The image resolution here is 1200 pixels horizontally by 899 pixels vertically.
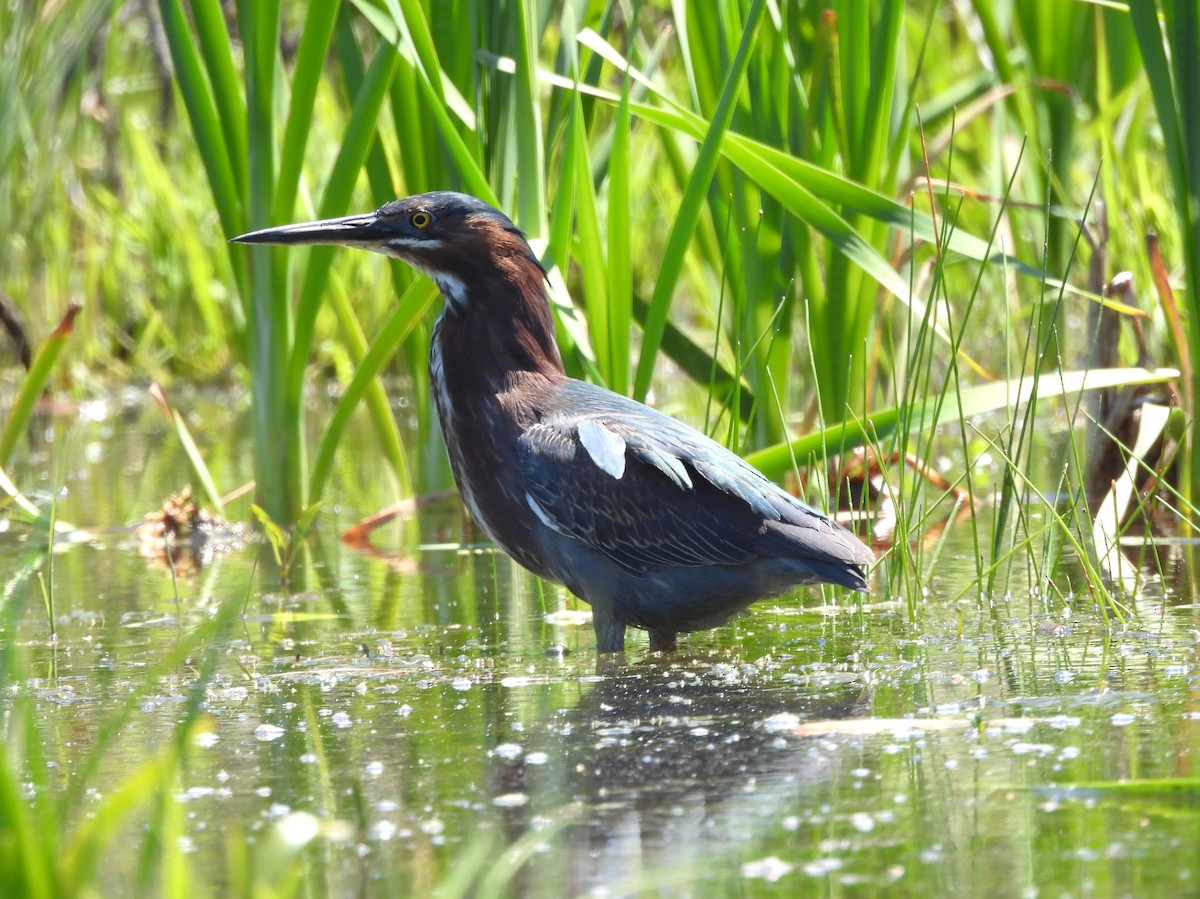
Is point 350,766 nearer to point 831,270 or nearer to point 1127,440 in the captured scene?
point 831,270

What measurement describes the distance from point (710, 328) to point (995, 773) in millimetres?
7503

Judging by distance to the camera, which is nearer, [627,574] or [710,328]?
[627,574]

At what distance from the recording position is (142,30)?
12.3 metres

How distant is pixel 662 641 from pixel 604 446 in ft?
1.82

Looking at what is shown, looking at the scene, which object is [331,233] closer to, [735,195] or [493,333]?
[493,333]

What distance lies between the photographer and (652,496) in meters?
4.12

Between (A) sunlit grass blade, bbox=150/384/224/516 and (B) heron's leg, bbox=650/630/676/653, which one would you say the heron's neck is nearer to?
(B) heron's leg, bbox=650/630/676/653

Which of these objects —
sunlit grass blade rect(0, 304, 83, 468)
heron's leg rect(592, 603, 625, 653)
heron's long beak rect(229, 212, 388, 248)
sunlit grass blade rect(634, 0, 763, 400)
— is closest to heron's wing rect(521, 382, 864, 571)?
heron's leg rect(592, 603, 625, 653)

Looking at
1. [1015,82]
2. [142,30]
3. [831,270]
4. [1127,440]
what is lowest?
[1127,440]

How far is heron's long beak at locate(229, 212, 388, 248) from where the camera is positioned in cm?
450

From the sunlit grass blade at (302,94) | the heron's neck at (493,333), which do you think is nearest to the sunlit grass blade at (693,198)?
the heron's neck at (493,333)

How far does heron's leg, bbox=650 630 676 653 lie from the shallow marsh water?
0.24 ft

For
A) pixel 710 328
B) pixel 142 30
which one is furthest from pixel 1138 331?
pixel 142 30

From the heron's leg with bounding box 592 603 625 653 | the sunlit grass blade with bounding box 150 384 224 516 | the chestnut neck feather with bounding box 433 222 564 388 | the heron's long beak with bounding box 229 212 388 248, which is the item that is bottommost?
the heron's leg with bounding box 592 603 625 653
